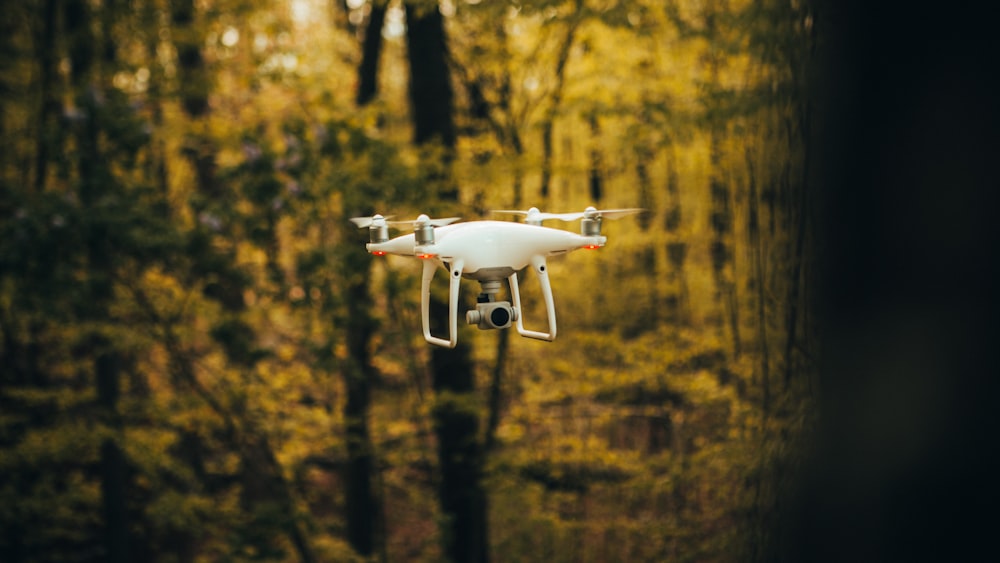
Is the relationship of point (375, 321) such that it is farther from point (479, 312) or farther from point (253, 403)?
point (479, 312)

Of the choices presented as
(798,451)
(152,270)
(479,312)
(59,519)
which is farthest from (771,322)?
(59,519)

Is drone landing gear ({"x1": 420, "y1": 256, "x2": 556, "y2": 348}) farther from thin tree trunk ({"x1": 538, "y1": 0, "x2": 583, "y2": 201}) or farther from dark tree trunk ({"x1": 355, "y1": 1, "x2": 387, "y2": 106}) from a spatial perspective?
dark tree trunk ({"x1": 355, "y1": 1, "x2": 387, "y2": 106})

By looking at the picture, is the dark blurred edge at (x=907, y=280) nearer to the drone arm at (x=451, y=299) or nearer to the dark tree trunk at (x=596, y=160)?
the drone arm at (x=451, y=299)

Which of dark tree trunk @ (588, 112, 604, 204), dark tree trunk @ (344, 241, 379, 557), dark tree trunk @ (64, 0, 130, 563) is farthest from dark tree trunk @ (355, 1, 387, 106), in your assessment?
dark tree trunk @ (344, 241, 379, 557)

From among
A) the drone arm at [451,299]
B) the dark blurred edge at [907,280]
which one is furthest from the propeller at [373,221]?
the dark blurred edge at [907,280]

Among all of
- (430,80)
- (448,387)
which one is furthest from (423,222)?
(430,80)
